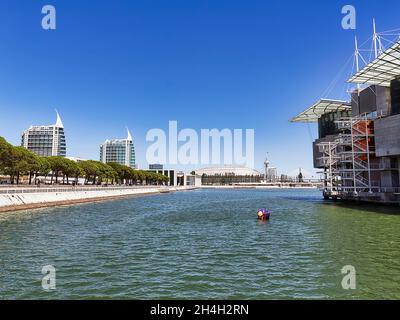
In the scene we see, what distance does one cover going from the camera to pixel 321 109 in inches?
4090

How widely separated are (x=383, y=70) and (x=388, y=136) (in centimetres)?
1349

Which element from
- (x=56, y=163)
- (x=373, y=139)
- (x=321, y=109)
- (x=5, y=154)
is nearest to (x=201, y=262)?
(x=373, y=139)

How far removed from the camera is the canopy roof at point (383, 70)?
185 ft

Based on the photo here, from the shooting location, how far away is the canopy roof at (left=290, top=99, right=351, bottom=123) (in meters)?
96.8

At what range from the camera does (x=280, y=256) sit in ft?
74.5

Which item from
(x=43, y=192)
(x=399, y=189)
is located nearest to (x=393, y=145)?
(x=399, y=189)

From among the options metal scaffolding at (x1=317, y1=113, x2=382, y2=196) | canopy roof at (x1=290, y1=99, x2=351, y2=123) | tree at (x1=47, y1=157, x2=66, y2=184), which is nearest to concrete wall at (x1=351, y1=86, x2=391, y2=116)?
metal scaffolding at (x1=317, y1=113, x2=382, y2=196)

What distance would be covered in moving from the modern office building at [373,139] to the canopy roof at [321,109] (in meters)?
10.0

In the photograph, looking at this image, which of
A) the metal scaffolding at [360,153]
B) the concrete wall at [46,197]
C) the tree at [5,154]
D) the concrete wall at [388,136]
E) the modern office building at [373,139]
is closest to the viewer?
the concrete wall at [46,197]

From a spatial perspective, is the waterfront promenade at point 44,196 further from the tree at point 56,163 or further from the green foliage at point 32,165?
the tree at point 56,163

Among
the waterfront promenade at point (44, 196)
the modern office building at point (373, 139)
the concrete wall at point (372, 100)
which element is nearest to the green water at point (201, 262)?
the waterfront promenade at point (44, 196)

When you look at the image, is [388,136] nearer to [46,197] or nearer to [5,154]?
[46,197]

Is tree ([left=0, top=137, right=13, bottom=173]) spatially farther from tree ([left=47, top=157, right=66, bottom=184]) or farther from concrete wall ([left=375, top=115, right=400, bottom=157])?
concrete wall ([left=375, top=115, right=400, bottom=157])
